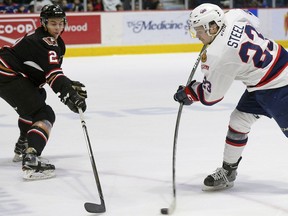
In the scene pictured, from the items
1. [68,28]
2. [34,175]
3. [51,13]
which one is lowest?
[68,28]

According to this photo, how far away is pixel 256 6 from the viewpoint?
13.1m

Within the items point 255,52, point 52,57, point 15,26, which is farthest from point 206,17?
point 15,26

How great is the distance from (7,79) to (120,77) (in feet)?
14.9

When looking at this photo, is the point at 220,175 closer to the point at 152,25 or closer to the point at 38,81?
the point at 38,81

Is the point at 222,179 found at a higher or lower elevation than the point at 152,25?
higher

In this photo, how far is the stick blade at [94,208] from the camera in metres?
3.56

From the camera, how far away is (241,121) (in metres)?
3.99

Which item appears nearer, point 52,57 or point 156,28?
point 52,57

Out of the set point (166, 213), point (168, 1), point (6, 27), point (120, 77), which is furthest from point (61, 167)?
point (168, 1)

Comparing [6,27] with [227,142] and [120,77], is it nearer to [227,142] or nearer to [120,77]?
[120,77]

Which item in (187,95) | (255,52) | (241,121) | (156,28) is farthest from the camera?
(156,28)

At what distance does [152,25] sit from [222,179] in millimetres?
8088

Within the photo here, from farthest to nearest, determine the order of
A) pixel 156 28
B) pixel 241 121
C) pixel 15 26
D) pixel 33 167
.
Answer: pixel 156 28 < pixel 15 26 < pixel 33 167 < pixel 241 121

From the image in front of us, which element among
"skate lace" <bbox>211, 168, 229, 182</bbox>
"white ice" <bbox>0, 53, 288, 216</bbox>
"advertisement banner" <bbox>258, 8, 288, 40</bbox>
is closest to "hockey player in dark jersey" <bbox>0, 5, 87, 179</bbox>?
"white ice" <bbox>0, 53, 288, 216</bbox>
